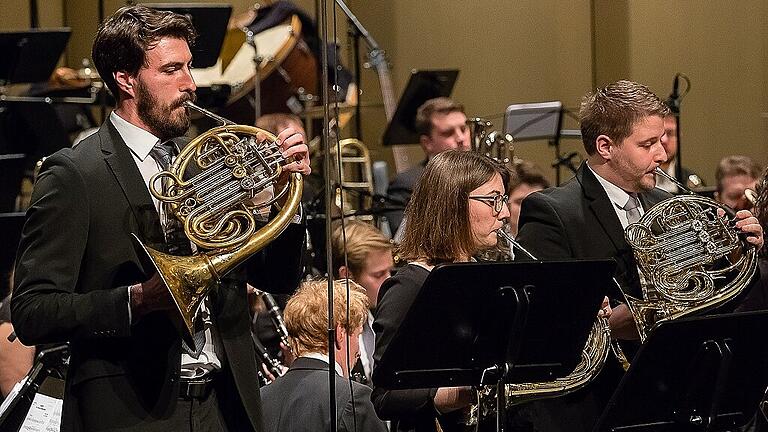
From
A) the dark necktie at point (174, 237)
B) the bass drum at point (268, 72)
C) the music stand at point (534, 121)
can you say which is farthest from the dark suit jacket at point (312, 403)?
the bass drum at point (268, 72)

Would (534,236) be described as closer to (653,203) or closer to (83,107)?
(653,203)

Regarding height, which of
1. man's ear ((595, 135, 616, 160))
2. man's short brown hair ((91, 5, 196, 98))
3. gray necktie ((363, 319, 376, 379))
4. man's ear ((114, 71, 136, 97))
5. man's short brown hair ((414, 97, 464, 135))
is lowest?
gray necktie ((363, 319, 376, 379))

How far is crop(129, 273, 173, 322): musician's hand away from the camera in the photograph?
2.71 meters

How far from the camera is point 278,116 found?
7.61m

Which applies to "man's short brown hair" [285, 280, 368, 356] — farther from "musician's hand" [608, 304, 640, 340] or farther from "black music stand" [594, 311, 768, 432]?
"black music stand" [594, 311, 768, 432]

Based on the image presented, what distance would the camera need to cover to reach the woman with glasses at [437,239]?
3.22 metres

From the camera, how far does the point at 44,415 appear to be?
3.49 metres

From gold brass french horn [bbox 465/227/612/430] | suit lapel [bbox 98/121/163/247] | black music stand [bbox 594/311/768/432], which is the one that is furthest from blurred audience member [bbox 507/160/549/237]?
suit lapel [bbox 98/121/163/247]

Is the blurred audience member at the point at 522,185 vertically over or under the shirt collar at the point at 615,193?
under

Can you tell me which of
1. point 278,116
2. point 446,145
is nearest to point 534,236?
point 446,145

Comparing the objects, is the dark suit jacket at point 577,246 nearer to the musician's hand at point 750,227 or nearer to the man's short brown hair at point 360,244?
the musician's hand at point 750,227

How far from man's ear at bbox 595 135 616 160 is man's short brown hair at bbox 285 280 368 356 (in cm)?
92

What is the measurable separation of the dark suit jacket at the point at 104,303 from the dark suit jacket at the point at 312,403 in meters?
0.66

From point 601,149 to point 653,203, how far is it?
0.27 m
